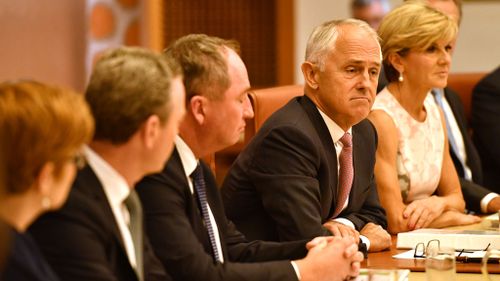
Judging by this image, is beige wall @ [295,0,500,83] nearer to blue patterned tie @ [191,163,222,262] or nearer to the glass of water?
blue patterned tie @ [191,163,222,262]

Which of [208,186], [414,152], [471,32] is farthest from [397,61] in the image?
[471,32]

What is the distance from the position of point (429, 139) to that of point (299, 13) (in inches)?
130

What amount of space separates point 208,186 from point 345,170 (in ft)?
2.26

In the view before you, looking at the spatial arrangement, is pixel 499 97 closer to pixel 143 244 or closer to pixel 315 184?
pixel 315 184

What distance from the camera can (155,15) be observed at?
5.46 metres

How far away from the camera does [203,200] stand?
246 cm

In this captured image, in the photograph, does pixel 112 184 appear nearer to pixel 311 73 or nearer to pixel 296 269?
pixel 296 269

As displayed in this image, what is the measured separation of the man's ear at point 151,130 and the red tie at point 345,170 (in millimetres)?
1187

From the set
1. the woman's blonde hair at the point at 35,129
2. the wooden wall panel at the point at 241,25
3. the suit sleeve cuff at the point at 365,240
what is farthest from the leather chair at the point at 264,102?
the wooden wall panel at the point at 241,25

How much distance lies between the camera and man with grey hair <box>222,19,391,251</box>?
286 cm

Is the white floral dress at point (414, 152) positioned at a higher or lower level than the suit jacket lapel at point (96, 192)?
lower

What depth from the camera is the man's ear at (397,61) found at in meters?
3.65

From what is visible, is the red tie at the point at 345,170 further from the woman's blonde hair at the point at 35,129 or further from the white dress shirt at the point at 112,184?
the woman's blonde hair at the point at 35,129

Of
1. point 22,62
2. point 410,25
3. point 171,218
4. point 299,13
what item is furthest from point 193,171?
point 299,13
